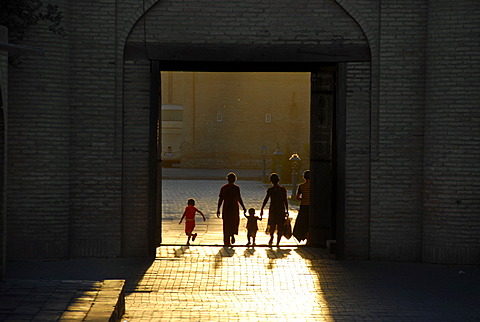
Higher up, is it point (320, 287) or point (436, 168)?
point (436, 168)

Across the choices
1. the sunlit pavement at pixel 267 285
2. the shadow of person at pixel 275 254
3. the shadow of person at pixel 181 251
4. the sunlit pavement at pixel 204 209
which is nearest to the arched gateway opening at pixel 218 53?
the shadow of person at pixel 181 251

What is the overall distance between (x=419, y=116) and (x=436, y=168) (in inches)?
33.6

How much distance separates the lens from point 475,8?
12.2 metres

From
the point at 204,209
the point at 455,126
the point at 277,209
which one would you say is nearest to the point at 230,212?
the point at 277,209

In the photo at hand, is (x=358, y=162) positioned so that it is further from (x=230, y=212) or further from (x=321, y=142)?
(x=230, y=212)

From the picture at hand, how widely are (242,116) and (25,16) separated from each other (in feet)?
136

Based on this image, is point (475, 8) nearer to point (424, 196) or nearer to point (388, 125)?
point (388, 125)

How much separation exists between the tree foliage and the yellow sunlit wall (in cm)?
4076

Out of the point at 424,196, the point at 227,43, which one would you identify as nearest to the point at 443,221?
the point at 424,196

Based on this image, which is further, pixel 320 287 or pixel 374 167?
pixel 374 167

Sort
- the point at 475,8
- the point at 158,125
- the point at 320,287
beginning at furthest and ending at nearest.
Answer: the point at 158,125 < the point at 475,8 < the point at 320,287

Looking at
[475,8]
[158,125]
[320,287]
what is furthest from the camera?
[158,125]

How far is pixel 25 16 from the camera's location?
12.0 metres

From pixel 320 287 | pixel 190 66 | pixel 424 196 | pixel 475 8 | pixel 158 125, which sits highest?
pixel 475 8
